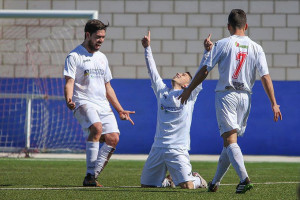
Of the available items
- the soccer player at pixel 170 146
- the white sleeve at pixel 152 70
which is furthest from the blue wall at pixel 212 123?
the soccer player at pixel 170 146

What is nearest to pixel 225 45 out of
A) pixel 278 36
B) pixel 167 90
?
pixel 167 90

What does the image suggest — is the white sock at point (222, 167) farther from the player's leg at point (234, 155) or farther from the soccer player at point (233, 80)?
the player's leg at point (234, 155)

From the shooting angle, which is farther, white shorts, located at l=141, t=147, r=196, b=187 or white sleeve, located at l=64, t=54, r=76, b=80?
white sleeve, located at l=64, t=54, r=76, b=80

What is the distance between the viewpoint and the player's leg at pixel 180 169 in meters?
7.18

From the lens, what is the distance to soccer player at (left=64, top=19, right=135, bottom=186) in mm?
7445

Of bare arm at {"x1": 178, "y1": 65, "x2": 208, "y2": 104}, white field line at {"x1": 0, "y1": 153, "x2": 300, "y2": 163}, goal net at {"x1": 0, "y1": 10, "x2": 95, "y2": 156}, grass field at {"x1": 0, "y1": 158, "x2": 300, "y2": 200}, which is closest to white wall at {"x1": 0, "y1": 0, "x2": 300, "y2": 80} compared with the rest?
goal net at {"x1": 0, "y1": 10, "x2": 95, "y2": 156}

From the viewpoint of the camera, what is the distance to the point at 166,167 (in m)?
7.39

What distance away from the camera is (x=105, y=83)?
7.89 m

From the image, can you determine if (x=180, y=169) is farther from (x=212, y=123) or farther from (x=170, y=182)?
(x=212, y=123)

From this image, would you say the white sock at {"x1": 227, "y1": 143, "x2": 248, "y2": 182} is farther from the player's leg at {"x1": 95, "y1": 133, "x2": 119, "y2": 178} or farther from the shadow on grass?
the player's leg at {"x1": 95, "y1": 133, "x2": 119, "y2": 178}

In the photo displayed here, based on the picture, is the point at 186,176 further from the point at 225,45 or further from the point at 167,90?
the point at 225,45

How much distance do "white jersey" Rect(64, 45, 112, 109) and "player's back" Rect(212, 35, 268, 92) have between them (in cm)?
167

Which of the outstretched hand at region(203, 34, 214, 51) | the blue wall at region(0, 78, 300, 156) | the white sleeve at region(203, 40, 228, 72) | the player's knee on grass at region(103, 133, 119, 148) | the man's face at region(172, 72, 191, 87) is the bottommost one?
the blue wall at region(0, 78, 300, 156)

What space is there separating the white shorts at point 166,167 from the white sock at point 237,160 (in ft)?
3.18
